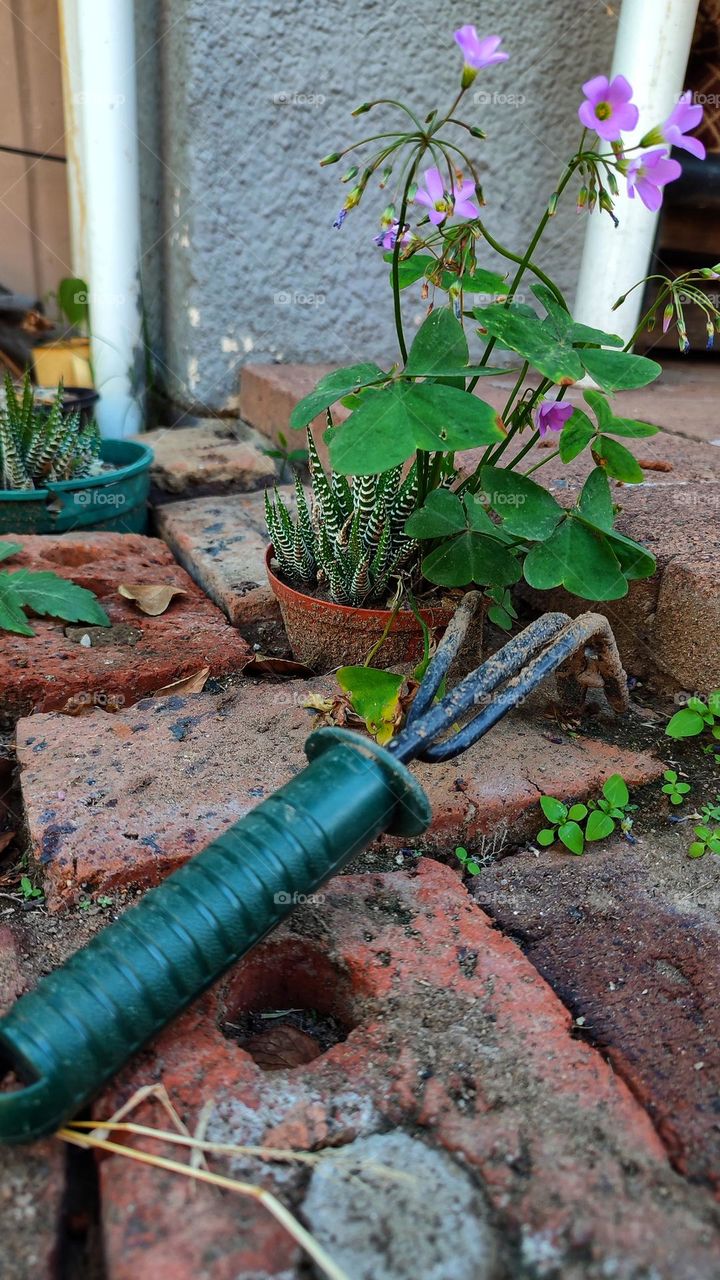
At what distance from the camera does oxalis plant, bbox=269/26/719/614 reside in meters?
1.25

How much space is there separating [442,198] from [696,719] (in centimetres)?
90

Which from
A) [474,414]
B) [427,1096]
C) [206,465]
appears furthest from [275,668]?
[206,465]

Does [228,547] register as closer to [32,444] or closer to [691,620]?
[32,444]

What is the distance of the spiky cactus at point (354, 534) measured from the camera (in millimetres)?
1586

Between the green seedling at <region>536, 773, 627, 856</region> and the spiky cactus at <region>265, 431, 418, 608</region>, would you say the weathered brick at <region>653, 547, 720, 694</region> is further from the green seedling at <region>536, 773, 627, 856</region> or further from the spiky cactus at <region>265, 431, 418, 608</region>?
the spiky cactus at <region>265, 431, 418, 608</region>

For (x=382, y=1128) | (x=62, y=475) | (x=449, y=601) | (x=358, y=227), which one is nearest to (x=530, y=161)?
(x=358, y=227)

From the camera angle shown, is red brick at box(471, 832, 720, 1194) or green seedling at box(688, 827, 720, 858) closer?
red brick at box(471, 832, 720, 1194)

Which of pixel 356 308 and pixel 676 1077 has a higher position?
A: pixel 356 308

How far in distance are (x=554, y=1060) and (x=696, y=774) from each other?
662 millimetres

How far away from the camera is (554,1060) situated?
1.00 m

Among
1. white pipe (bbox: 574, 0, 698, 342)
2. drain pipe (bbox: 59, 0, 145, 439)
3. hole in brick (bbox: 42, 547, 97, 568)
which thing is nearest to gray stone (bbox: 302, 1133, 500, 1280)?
hole in brick (bbox: 42, 547, 97, 568)

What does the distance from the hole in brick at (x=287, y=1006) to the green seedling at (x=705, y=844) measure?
0.55m

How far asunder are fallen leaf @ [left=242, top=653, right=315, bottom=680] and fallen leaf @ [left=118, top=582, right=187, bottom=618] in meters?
0.31

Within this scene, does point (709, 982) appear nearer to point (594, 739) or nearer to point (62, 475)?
point (594, 739)
